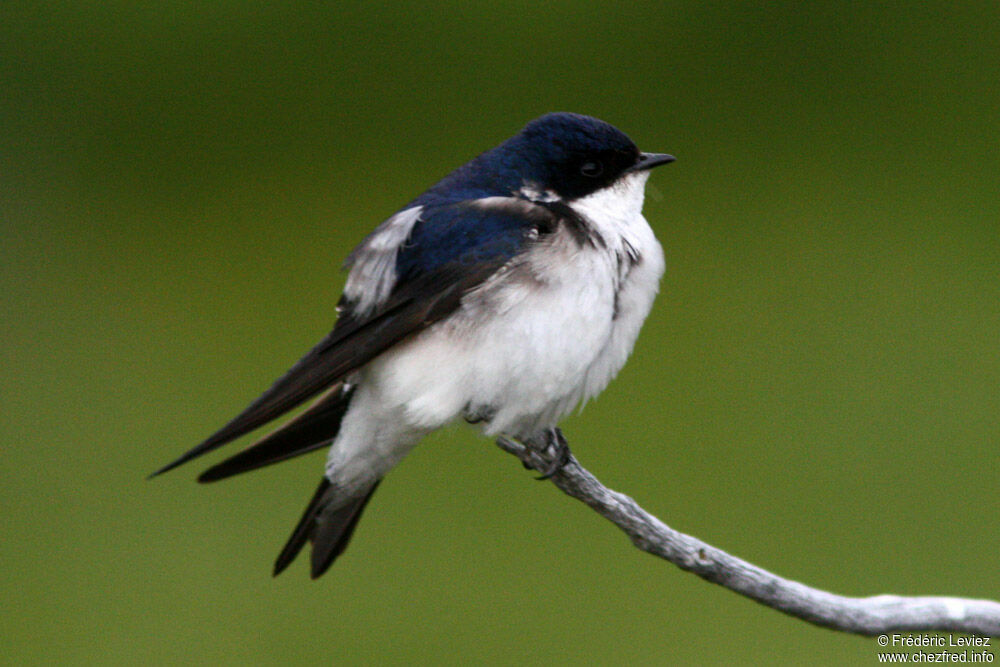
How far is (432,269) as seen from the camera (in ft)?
4.15

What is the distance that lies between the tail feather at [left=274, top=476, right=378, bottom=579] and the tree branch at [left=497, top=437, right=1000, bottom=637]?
1.13 feet

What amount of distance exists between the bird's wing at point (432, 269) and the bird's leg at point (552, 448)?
19 cm

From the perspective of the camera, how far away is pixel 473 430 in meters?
1.35

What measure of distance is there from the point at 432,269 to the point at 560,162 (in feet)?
0.61

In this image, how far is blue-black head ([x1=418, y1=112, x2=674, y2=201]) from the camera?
1334 millimetres

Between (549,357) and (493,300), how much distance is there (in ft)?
0.25

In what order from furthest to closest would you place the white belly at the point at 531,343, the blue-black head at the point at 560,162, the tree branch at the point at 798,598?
the blue-black head at the point at 560,162 < the white belly at the point at 531,343 < the tree branch at the point at 798,598

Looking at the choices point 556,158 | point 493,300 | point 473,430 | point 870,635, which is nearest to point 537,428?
point 473,430

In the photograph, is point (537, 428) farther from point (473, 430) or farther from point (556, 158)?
point (556, 158)

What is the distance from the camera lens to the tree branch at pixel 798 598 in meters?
1.00

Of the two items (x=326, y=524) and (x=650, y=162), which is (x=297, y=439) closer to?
(x=326, y=524)

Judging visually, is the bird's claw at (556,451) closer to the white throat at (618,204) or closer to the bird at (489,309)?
the bird at (489,309)

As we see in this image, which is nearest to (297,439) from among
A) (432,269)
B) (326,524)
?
(326,524)

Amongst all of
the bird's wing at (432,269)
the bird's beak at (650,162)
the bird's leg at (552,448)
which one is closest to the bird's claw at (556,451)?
the bird's leg at (552,448)
